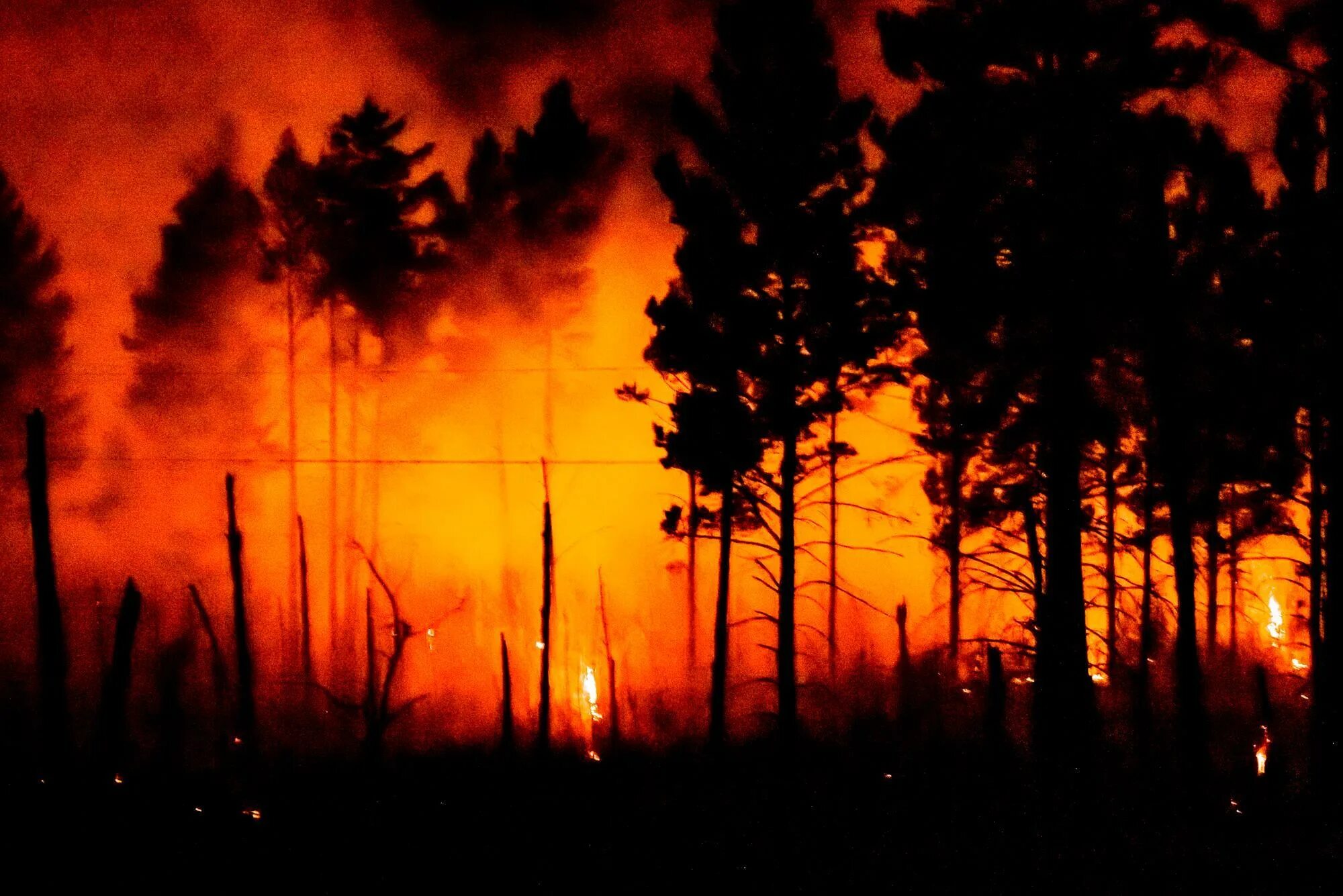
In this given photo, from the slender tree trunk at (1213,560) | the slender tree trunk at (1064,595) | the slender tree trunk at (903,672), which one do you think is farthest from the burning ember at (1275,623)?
the slender tree trunk at (1064,595)

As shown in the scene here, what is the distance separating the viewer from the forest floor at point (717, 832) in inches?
501

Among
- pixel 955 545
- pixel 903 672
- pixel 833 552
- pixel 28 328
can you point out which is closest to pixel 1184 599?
pixel 955 545

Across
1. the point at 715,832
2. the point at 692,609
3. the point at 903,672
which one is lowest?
the point at 715,832

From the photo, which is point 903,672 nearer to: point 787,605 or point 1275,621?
point 787,605

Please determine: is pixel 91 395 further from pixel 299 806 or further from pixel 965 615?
pixel 965 615

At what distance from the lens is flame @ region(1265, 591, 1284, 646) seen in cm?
3541

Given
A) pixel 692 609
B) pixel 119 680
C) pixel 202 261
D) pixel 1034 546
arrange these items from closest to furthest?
pixel 119 680 → pixel 1034 546 → pixel 692 609 → pixel 202 261

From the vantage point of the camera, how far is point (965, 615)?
36.7 meters

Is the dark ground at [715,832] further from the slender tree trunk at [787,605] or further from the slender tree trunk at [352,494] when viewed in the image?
the slender tree trunk at [352,494]

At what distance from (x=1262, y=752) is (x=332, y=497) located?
26970mm

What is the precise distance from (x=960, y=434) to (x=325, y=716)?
1716cm

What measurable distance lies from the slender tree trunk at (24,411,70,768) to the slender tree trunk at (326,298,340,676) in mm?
16389

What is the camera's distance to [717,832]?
1532 cm

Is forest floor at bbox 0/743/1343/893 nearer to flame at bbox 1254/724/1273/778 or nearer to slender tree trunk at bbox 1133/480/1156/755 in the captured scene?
flame at bbox 1254/724/1273/778
